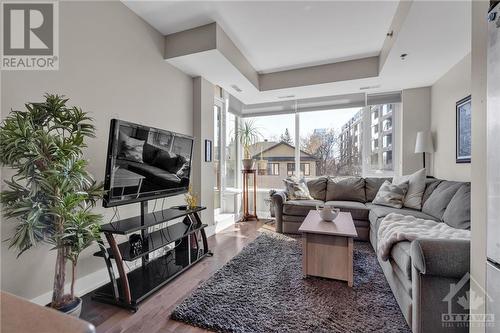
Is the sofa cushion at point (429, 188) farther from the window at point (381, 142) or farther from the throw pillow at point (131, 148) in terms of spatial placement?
the throw pillow at point (131, 148)

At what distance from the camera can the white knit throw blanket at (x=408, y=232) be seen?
1773mm

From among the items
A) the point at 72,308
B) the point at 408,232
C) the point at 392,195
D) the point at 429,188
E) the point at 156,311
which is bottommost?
the point at 156,311

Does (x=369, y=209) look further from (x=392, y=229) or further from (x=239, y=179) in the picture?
(x=239, y=179)

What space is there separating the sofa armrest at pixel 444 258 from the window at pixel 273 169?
363 cm

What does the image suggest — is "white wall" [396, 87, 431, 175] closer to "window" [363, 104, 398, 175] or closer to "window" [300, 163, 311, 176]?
"window" [363, 104, 398, 175]

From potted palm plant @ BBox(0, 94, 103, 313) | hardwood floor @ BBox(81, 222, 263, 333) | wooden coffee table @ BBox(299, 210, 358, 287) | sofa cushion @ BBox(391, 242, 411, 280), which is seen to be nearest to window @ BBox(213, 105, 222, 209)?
hardwood floor @ BBox(81, 222, 263, 333)

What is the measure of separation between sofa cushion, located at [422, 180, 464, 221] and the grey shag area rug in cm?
93

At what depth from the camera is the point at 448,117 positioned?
10.5 ft

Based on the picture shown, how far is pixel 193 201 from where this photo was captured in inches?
112

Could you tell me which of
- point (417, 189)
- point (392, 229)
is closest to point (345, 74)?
point (417, 189)

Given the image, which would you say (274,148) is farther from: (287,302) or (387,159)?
(287,302)

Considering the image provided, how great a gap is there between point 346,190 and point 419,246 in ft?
8.70

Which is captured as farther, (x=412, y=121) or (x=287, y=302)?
(x=412, y=121)

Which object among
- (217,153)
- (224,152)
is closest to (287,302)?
(217,153)
